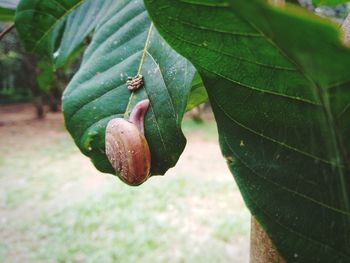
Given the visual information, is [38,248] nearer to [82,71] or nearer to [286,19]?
[82,71]

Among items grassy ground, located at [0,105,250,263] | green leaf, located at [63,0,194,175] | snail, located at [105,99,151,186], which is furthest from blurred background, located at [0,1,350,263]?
snail, located at [105,99,151,186]

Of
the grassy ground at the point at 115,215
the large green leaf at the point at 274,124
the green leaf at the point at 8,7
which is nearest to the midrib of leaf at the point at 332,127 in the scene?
the large green leaf at the point at 274,124

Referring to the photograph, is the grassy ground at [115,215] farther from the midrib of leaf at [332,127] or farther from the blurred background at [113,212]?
the midrib of leaf at [332,127]

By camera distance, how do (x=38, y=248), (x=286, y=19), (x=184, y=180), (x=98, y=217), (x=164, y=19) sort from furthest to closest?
(x=184, y=180)
(x=98, y=217)
(x=38, y=248)
(x=164, y=19)
(x=286, y=19)

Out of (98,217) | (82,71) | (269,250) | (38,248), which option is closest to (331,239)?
(269,250)

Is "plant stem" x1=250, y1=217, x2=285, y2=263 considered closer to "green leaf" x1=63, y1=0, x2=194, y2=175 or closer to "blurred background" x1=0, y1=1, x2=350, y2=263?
"green leaf" x1=63, y1=0, x2=194, y2=175

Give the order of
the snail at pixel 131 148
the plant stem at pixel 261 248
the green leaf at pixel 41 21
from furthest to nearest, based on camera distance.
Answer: the green leaf at pixel 41 21 < the snail at pixel 131 148 < the plant stem at pixel 261 248

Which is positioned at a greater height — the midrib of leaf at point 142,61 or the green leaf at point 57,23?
the midrib of leaf at point 142,61
